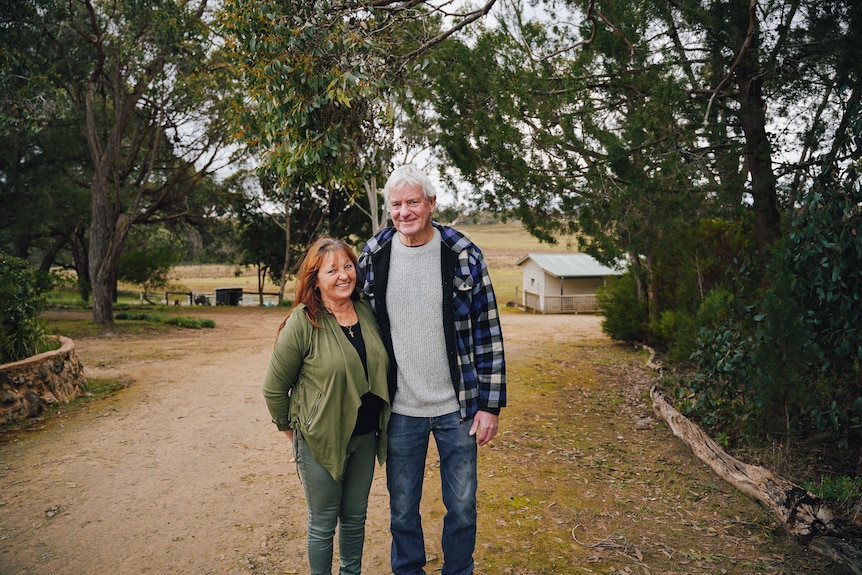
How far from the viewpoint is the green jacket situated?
2.51 meters

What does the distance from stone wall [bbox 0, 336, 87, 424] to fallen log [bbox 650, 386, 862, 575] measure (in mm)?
6997

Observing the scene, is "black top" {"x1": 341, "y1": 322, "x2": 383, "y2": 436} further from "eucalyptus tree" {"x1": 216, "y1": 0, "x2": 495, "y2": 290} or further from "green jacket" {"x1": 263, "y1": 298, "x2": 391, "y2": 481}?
"eucalyptus tree" {"x1": 216, "y1": 0, "x2": 495, "y2": 290}

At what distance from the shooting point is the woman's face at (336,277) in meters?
2.62

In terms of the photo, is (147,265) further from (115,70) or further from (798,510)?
(798,510)

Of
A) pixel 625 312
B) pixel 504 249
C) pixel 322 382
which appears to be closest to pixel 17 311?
pixel 322 382

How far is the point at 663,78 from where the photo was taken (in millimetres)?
5523

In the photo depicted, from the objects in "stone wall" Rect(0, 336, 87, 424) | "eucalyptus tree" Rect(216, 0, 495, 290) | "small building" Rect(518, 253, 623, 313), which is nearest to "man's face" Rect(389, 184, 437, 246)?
"eucalyptus tree" Rect(216, 0, 495, 290)

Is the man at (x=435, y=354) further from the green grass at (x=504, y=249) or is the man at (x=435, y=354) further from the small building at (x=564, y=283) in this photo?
the green grass at (x=504, y=249)

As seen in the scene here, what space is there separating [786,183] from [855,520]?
3081mm

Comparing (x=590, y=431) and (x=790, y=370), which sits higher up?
(x=790, y=370)

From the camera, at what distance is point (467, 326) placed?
2.72 metres

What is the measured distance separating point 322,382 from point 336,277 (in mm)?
458

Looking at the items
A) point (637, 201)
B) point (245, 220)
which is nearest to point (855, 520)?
point (637, 201)

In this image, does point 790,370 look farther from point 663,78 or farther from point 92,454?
point 92,454
